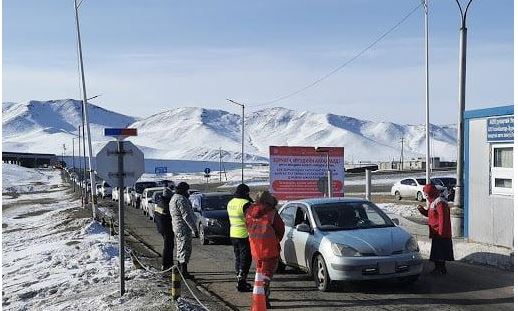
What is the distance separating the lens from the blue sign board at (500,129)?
1406 centimetres

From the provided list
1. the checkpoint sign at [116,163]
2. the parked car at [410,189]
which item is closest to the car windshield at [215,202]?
the checkpoint sign at [116,163]

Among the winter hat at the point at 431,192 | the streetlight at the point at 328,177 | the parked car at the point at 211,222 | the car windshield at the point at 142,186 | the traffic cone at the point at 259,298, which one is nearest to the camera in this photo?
the traffic cone at the point at 259,298

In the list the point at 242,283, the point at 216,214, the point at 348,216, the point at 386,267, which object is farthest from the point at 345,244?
the point at 216,214

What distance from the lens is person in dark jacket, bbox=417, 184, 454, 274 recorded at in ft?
39.5

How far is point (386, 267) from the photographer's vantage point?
10281 millimetres

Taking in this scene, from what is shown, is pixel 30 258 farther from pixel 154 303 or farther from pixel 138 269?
pixel 154 303

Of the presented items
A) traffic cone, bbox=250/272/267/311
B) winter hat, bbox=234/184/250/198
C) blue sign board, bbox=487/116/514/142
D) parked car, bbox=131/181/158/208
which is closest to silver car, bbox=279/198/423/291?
winter hat, bbox=234/184/250/198

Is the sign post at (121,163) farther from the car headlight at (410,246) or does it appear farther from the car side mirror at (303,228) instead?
the car headlight at (410,246)

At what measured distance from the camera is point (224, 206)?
2123cm

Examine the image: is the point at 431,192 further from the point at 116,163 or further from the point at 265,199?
the point at 116,163

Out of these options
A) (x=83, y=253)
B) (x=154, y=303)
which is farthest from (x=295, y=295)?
(x=83, y=253)

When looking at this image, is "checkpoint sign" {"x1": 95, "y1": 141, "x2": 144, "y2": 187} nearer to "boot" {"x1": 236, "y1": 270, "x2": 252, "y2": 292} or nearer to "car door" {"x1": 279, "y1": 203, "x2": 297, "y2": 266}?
"boot" {"x1": 236, "y1": 270, "x2": 252, "y2": 292}

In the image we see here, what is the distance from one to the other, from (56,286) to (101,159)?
3.76 metres

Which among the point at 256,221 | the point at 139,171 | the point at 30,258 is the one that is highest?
the point at 139,171
